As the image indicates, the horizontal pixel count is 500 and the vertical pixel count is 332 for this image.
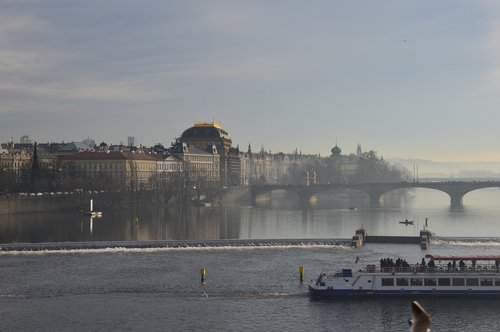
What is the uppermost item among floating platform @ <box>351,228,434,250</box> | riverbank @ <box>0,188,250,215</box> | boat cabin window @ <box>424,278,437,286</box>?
riverbank @ <box>0,188,250,215</box>

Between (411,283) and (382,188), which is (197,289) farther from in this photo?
(382,188)

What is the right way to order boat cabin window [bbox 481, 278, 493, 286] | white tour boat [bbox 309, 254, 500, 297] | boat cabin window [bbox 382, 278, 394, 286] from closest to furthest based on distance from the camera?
1. white tour boat [bbox 309, 254, 500, 297]
2. boat cabin window [bbox 481, 278, 493, 286]
3. boat cabin window [bbox 382, 278, 394, 286]

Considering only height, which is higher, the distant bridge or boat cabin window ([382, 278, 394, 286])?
the distant bridge

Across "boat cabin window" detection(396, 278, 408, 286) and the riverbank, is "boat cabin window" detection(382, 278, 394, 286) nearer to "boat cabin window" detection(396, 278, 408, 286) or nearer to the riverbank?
"boat cabin window" detection(396, 278, 408, 286)

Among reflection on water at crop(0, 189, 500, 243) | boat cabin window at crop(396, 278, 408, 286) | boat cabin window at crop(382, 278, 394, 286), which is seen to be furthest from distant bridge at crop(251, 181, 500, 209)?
boat cabin window at crop(382, 278, 394, 286)

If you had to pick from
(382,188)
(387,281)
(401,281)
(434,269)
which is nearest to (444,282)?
(434,269)

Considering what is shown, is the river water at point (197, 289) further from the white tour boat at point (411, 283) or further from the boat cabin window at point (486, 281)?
the boat cabin window at point (486, 281)

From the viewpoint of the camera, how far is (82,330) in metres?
37.3

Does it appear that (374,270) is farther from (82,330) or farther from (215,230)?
(215,230)

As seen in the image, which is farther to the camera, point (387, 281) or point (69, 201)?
point (69, 201)

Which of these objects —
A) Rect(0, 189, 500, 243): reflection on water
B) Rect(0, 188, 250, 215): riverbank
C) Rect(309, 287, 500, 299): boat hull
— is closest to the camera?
Rect(309, 287, 500, 299): boat hull

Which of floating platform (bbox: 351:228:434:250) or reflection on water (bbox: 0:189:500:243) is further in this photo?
reflection on water (bbox: 0:189:500:243)

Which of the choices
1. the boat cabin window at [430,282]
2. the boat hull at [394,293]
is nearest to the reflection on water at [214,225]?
the boat hull at [394,293]

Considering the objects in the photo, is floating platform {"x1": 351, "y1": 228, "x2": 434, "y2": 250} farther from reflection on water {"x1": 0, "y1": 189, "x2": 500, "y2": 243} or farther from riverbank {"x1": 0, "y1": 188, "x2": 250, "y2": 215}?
riverbank {"x1": 0, "y1": 188, "x2": 250, "y2": 215}
